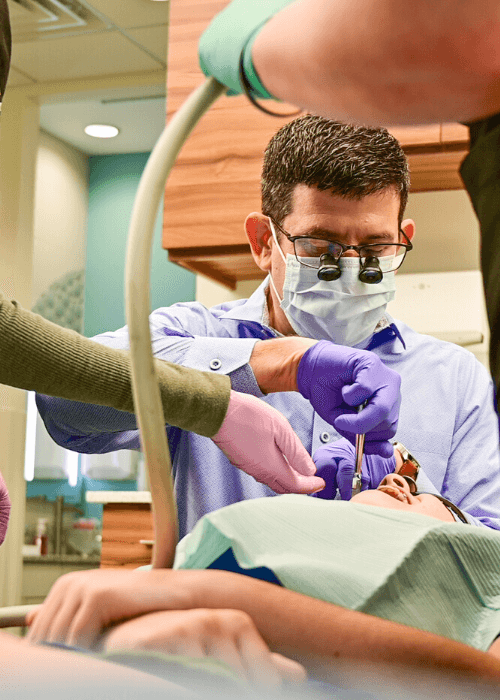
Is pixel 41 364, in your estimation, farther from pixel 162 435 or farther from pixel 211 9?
pixel 211 9

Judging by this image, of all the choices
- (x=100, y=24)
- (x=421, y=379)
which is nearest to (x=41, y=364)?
(x=421, y=379)

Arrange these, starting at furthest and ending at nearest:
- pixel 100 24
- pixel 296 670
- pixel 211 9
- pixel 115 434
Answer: pixel 100 24 → pixel 211 9 → pixel 115 434 → pixel 296 670

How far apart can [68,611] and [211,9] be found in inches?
94.0

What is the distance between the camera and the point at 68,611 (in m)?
0.35

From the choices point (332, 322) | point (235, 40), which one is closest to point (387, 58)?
point (235, 40)

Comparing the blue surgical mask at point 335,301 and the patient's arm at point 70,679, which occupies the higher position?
the blue surgical mask at point 335,301

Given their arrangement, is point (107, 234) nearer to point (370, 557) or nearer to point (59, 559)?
point (59, 559)

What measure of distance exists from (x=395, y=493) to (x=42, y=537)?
10.6ft

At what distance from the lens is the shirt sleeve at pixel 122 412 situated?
2.86 ft

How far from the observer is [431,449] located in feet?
4.14

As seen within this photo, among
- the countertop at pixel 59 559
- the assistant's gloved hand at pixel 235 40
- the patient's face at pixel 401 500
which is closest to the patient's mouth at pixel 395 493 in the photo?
the patient's face at pixel 401 500

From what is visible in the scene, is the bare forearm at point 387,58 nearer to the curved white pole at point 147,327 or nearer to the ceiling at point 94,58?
the curved white pole at point 147,327

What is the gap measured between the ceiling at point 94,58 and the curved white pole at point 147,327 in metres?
2.97

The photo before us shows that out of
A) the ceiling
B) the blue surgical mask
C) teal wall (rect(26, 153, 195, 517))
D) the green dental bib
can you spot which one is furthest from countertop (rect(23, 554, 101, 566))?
the green dental bib
